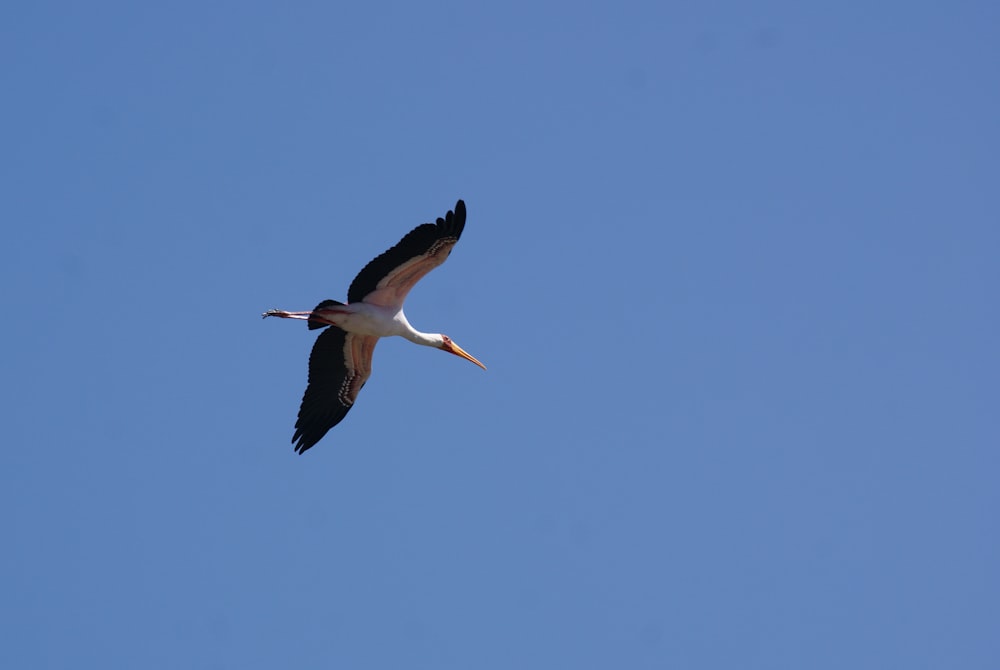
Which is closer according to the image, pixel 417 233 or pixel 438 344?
pixel 417 233

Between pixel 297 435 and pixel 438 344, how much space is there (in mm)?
2934

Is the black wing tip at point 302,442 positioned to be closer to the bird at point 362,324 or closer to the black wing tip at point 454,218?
the bird at point 362,324

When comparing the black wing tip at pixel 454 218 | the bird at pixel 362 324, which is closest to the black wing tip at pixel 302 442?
the bird at pixel 362 324

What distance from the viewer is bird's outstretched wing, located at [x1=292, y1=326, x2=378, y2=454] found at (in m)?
25.9

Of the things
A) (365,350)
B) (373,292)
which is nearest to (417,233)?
(373,292)

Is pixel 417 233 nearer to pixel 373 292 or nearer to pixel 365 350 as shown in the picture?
pixel 373 292

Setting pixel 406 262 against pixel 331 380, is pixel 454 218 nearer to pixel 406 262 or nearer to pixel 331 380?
pixel 406 262

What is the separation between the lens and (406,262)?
23969 millimetres

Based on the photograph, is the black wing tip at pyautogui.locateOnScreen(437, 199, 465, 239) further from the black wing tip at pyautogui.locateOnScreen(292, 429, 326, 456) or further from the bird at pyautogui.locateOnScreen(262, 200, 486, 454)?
the black wing tip at pyautogui.locateOnScreen(292, 429, 326, 456)

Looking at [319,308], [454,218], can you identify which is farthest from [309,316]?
[454,218]

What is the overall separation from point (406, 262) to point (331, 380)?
3200mm

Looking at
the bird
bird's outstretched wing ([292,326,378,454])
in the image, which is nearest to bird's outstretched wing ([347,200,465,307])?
the bird

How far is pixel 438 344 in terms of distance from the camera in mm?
26859

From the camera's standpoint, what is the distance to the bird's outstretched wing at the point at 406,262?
23.3 m
